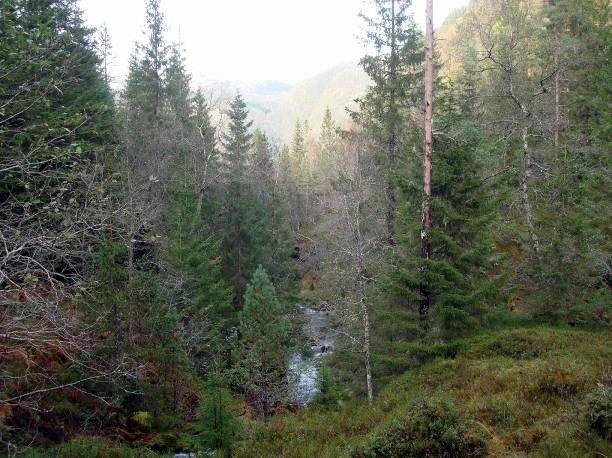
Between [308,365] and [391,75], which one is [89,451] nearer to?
[308,365]

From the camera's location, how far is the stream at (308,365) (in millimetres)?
17508

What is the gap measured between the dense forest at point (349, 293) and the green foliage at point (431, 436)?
1.2 inches

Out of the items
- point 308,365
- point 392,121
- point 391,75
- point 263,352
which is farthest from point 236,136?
point 263,352

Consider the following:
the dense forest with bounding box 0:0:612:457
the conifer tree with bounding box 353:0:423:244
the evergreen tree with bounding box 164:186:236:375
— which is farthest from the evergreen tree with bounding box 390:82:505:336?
the evergreen tree with bounding box 164:186:236:375

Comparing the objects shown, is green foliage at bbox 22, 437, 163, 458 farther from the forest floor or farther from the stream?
the stream

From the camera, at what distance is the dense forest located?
17.8 feet

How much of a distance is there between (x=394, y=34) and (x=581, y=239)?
12993 millimetres

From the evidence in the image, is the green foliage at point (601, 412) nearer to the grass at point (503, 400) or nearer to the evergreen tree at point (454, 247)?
the grass at point (503, 400)

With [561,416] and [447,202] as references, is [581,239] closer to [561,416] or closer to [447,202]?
[447,202]

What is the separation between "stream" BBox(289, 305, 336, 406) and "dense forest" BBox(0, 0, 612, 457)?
0.21 m

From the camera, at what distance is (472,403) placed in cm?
744

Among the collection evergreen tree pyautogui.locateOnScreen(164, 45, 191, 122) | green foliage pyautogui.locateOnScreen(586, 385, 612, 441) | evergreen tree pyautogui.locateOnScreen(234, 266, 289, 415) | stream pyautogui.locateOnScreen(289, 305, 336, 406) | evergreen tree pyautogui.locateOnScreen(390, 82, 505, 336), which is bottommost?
stream pyautogui.locateOnScreen(289, 305, 336, 406)

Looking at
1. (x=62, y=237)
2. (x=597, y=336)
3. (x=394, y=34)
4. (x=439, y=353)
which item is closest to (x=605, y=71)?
(x=394, y=34)

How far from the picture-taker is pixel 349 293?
15.6m
